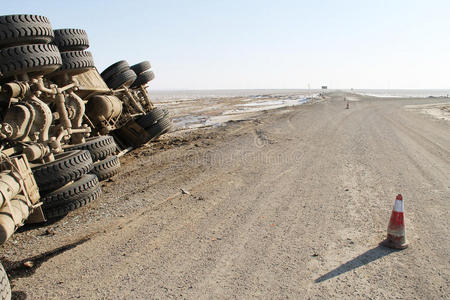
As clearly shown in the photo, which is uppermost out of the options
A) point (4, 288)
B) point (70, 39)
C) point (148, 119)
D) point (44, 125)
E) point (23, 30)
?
point (70, 39)

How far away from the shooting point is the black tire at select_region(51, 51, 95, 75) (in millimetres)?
6995

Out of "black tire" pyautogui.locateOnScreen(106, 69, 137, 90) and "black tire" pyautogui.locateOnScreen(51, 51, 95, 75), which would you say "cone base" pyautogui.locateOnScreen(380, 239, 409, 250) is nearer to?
"black tire" pyautogui.locateOnScreen(51, 51, 95, 75)

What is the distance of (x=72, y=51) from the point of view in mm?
7273

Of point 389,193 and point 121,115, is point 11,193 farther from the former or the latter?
point 121,115

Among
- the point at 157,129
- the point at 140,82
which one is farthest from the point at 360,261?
the point at 140,82

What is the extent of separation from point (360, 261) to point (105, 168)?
5.31 m

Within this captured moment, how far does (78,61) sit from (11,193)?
415cm

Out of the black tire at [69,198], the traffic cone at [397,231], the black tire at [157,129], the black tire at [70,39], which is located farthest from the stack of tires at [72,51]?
the traffic cone at [397,231]

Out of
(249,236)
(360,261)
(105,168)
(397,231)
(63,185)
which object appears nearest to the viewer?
(360,261)

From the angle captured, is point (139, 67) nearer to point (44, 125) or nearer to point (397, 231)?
point (44, 125)

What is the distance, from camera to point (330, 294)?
3.07 meters

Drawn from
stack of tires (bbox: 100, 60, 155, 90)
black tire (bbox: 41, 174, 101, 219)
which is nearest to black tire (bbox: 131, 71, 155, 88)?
stack of tires (bbox: 100, 60, 155, 90)

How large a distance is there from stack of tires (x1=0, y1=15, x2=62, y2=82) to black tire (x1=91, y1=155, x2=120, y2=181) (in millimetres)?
2175

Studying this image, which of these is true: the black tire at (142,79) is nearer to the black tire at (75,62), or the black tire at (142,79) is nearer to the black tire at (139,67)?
the black tire at (139,67)
